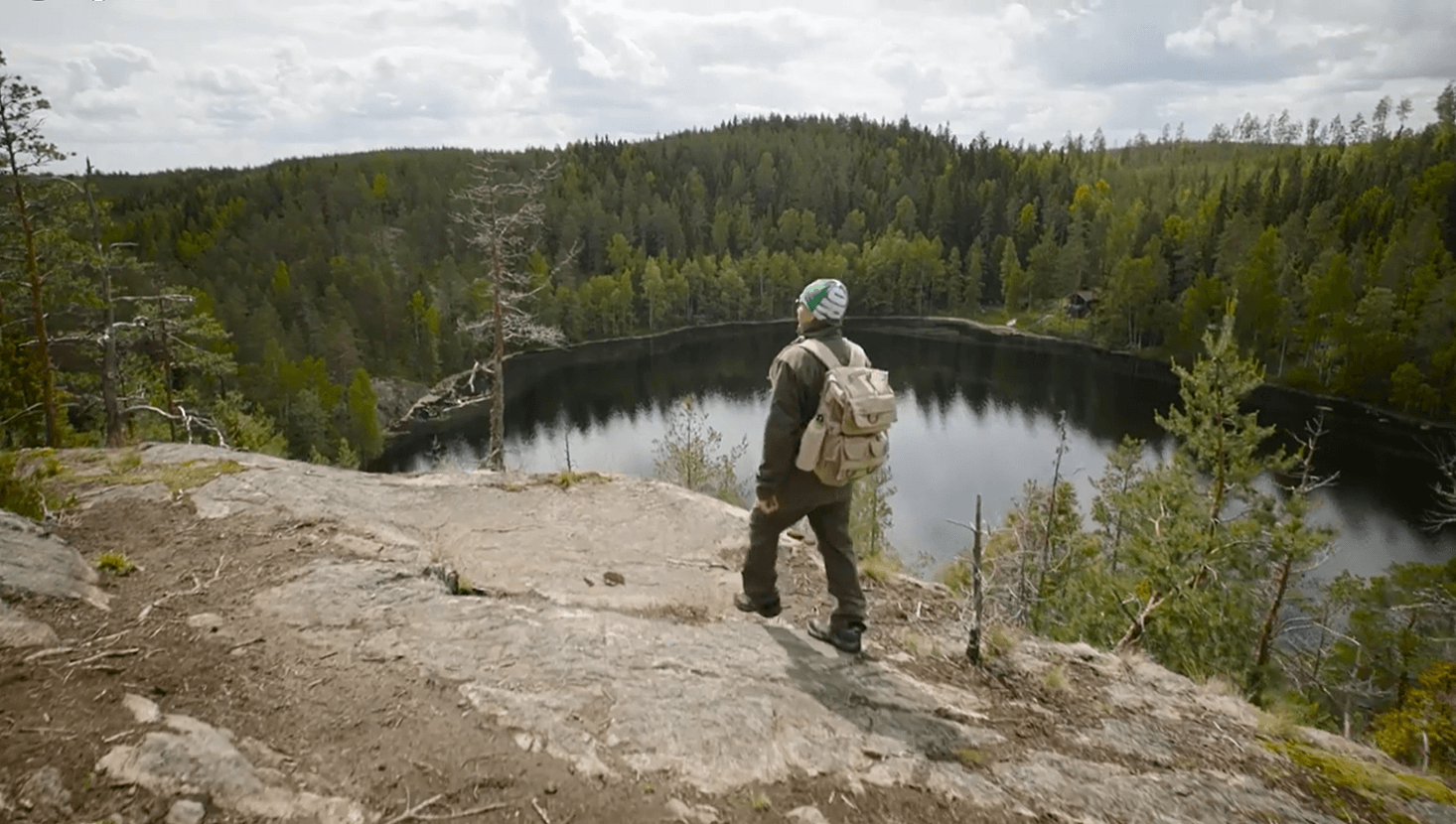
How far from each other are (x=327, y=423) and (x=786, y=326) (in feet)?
186

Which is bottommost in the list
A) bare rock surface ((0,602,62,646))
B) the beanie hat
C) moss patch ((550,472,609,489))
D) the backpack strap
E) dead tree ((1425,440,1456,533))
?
dead tree ((1425,440,1456,533))

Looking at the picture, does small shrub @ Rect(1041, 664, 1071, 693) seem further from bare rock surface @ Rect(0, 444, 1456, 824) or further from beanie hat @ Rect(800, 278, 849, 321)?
beanie hat @ Rect(800, 278, 849, 321)

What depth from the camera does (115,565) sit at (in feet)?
17.4

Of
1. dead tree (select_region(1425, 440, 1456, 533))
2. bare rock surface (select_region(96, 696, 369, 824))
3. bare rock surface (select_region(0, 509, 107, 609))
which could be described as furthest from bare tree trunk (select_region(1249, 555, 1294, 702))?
dead tree (select_region(1425, 440, 1456, 533))

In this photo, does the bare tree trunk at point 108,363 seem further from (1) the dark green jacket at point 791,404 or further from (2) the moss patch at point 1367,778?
(2) the moss patch at point 1367,778

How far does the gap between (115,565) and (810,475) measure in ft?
16.8

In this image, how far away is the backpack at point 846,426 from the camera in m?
4.96

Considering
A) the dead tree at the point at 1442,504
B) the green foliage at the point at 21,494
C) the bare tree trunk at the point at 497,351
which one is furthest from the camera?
the dead tree at the point at 1442,504

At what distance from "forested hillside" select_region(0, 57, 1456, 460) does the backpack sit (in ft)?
53.4

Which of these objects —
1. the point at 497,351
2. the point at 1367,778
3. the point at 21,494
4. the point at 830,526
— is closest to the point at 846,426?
the point at 830,526

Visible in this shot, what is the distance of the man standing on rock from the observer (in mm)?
5324

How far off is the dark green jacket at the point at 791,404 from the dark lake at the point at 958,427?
80.5ft

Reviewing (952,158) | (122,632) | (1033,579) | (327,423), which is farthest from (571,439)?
(952,158)

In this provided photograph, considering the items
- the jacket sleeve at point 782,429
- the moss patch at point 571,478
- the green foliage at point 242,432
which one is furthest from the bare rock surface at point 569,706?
the green foliage at point 242,432
